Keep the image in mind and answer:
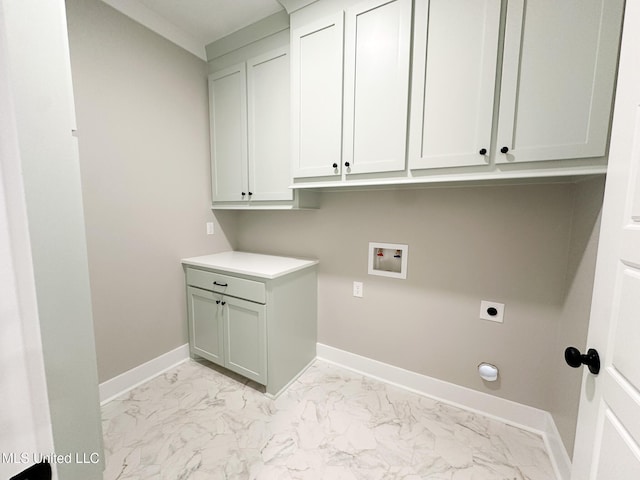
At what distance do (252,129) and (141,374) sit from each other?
199 cm

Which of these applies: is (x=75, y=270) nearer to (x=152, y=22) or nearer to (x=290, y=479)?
(x=290, y=479)

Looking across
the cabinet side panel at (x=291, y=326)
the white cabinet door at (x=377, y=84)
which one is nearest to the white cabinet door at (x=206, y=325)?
the cabinet side panel at (x=291, y=326)

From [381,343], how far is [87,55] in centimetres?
265

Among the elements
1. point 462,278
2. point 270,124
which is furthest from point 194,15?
point 462,278

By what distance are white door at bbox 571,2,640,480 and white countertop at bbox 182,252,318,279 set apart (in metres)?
1.42

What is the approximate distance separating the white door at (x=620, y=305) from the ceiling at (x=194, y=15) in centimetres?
188

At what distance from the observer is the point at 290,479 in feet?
3.99

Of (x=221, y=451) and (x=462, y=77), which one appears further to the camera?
(x=221, y=451)

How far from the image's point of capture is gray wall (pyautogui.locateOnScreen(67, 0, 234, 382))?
1.57m

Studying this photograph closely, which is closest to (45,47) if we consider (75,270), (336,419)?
(75,270)

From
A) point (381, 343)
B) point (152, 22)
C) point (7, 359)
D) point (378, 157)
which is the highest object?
point (152, 22)

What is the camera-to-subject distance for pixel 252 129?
198 cm

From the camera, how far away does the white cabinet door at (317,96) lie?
4.90 feet

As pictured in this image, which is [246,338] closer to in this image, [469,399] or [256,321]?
[256,321]
